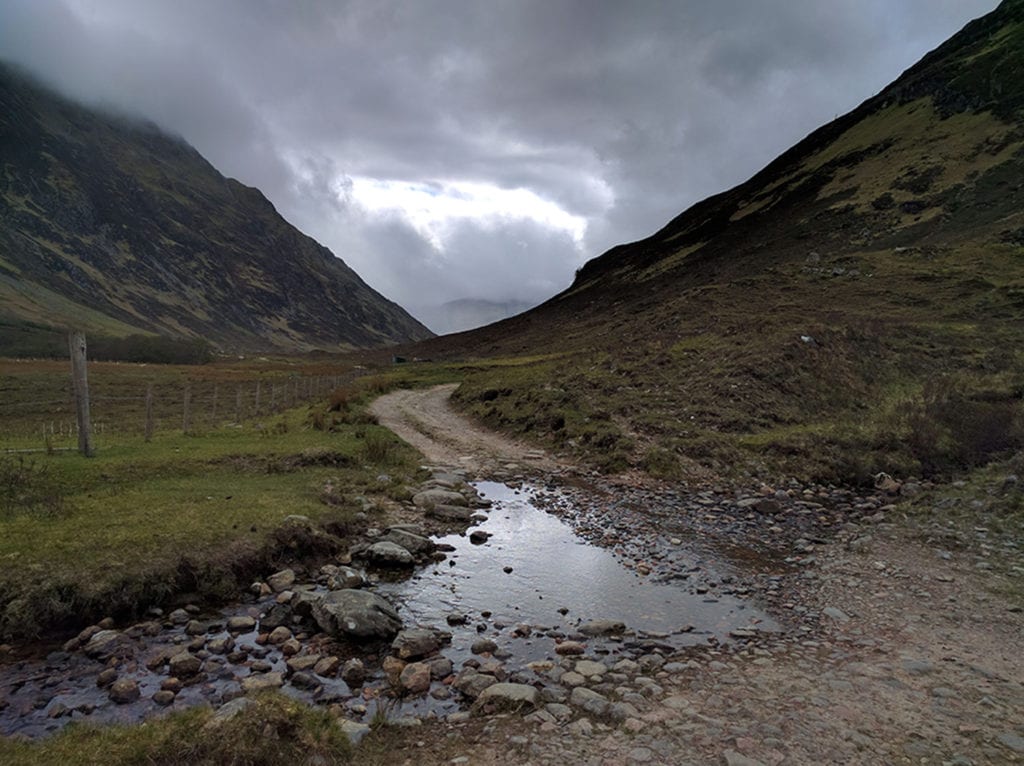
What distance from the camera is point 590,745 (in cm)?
668

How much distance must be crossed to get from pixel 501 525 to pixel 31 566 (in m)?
10.4

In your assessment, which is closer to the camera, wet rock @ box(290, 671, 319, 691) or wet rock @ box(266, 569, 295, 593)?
wet rock @ box(290, 671, 319, 691)

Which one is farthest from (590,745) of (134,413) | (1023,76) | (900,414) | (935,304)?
(1023,76)

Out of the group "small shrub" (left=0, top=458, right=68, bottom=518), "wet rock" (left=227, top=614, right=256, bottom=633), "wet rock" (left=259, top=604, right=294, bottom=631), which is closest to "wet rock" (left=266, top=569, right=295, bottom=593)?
"wet rock" (left=259, top=604, right=294, bottom=631)

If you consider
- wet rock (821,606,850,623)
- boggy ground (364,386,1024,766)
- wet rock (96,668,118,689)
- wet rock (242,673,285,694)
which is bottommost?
wet rock (821,606,850,623)

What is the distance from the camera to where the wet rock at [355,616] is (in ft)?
31.1

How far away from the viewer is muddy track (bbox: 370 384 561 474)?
2489 centimetres

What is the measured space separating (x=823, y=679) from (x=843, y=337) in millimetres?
27584

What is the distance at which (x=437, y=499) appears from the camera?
18.2 metres

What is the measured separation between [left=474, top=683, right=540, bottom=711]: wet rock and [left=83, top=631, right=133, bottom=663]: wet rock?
18.3 feet

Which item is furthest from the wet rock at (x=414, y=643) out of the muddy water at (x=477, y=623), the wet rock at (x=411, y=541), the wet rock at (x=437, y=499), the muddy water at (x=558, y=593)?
the wet rock at (x=437, y=499)

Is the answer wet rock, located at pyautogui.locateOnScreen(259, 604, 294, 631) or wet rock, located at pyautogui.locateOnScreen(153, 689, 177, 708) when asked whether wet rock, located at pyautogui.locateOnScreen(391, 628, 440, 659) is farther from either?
wet rock, located at pyautogui.locateOnScreen(153, 689, 177, 708)

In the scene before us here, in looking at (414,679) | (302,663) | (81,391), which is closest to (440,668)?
(414,679)

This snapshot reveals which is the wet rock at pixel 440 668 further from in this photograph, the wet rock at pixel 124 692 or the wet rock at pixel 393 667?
the wet rock at pixel 124 692
